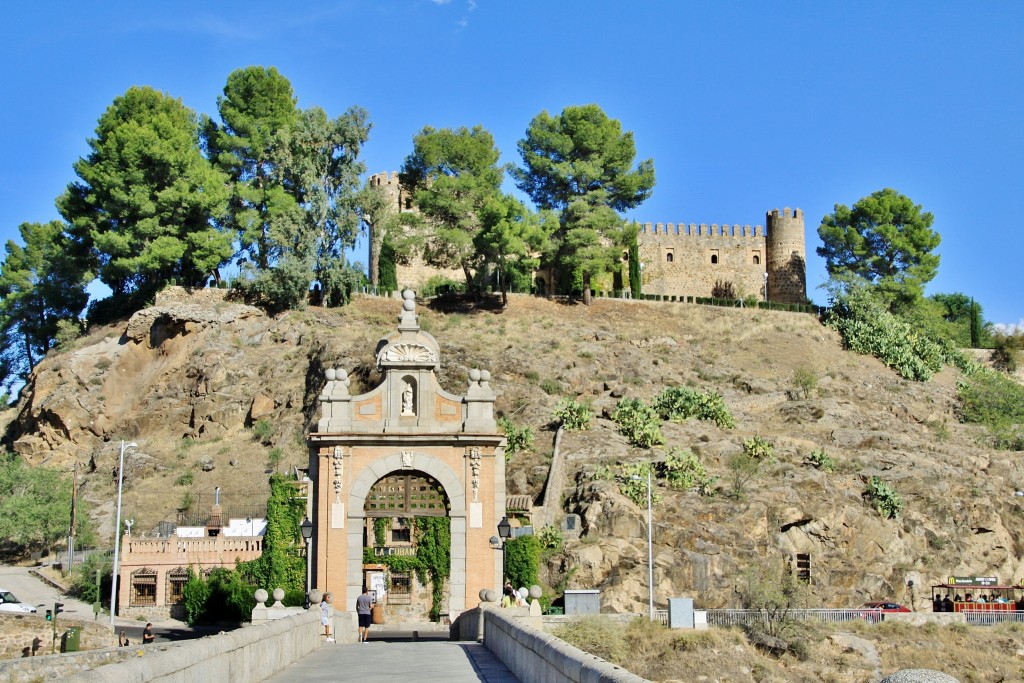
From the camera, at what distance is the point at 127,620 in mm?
45188

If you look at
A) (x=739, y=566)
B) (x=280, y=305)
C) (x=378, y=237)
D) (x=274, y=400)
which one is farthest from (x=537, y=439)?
(x=378, y=237)

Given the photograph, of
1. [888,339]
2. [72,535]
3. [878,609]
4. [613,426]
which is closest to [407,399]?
[878,609]

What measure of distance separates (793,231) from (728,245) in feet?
17.8

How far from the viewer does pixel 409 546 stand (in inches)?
1626

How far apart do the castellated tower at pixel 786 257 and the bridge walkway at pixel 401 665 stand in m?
71.3

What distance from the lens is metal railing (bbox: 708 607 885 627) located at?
38938 millimetres

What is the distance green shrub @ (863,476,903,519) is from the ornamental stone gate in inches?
817

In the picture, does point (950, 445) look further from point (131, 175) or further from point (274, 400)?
point (131, 175)

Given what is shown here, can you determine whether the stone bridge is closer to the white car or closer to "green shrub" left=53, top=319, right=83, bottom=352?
the white car

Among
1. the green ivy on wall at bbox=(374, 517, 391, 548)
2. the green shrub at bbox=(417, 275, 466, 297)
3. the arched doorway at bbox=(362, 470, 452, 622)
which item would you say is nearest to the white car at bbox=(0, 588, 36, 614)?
the arched doorway at bbox=(362, 470, 452, 622)

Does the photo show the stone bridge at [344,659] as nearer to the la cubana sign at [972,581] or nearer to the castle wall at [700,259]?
the la cubana sign at [972,581]

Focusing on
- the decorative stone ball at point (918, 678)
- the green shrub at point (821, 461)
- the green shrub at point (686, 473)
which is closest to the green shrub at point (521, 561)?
the green shrub at point (686, 473)

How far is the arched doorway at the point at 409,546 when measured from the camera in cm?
3494

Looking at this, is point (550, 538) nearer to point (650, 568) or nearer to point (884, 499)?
point (650, 568)
